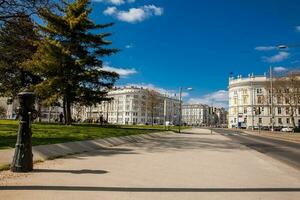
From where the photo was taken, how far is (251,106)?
13988 cm

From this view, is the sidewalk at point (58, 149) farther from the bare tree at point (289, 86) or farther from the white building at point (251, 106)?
the white building at point (251, 106)

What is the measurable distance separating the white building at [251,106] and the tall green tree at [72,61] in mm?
97580

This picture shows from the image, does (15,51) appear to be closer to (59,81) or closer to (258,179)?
(59,81)

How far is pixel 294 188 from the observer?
824 centimetres

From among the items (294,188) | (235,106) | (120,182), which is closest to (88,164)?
(120,182)

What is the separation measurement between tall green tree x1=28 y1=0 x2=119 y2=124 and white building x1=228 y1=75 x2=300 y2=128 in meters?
97.6

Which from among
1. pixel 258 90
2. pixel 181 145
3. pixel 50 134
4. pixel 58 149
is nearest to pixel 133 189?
pixel 58 149

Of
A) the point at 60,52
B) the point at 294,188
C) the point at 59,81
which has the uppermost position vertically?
the point at 60,52

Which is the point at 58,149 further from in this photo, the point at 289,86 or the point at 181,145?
the point at 289,86

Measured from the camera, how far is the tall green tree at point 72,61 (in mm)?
34469

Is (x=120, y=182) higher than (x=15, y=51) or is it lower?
lower

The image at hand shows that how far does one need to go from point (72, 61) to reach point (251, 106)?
115482 mm

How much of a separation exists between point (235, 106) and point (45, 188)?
482 feet

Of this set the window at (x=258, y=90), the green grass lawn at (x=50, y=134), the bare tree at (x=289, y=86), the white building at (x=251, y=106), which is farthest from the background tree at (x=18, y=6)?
the window at (x=258, y=90)
